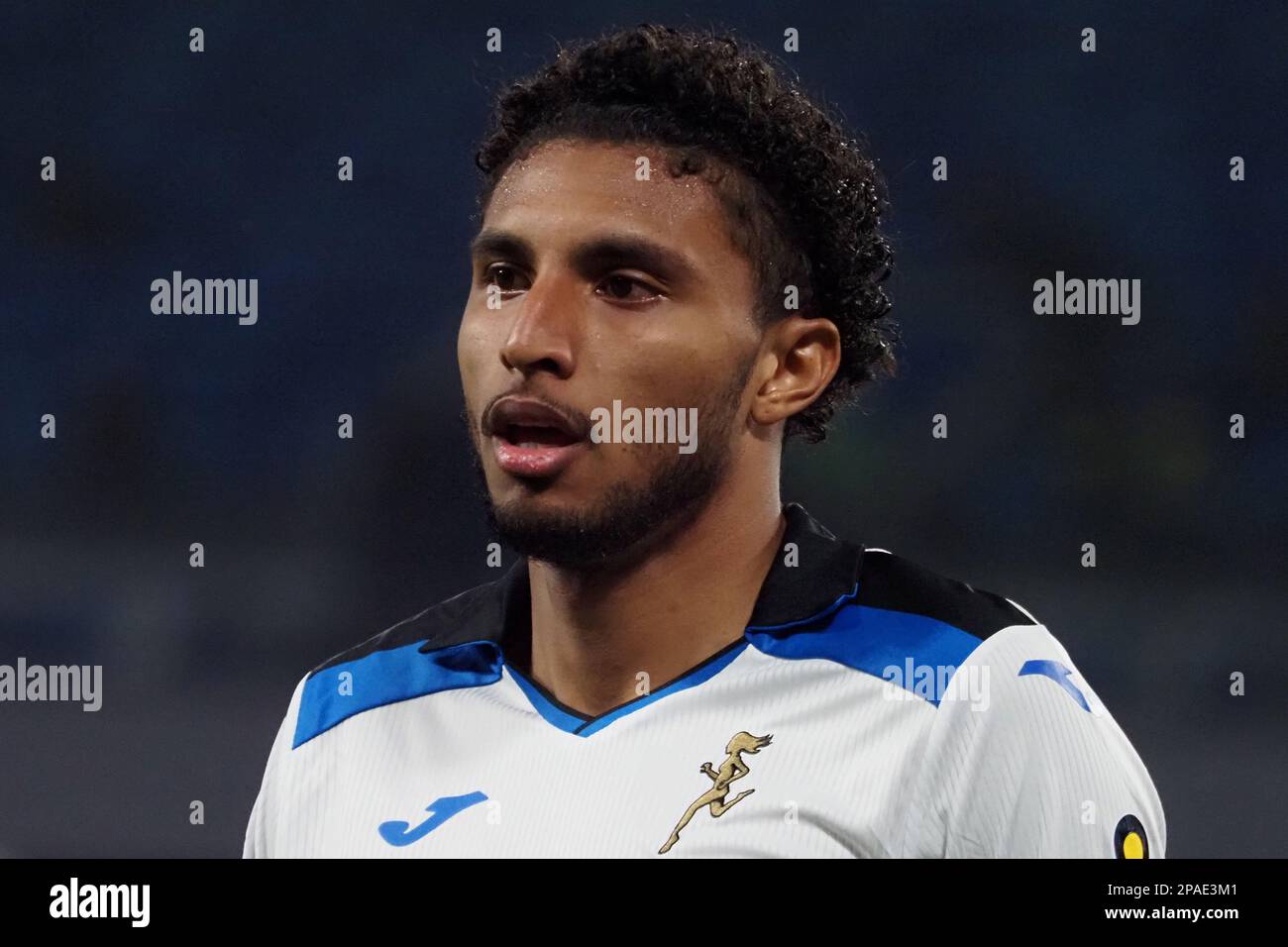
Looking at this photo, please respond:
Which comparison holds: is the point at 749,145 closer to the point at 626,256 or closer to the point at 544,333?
the point at 626,256

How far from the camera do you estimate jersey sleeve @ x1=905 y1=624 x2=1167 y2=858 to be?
2.46 meters

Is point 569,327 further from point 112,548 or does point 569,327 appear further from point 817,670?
point 112,548

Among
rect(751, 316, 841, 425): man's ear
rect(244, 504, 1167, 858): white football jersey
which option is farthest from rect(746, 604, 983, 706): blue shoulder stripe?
rect(751, 316, 841, 425): man's ear

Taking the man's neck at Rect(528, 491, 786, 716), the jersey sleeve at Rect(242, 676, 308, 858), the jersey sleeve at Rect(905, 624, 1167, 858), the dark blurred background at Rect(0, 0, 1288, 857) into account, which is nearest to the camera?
the jersey sleeve at Rect(905, 624, 1167, 858)

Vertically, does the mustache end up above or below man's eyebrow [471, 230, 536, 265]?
below

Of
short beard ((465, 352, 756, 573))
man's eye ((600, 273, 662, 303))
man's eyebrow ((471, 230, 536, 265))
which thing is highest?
man's eyebrow ((471, 230, 536, 265))

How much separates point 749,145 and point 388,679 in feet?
4.41

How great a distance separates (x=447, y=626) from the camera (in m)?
3.09

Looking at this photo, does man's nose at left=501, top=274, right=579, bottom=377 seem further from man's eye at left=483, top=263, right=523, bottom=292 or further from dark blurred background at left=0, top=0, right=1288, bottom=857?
dark blurred background at left=0, top=0, right=1288, bottom=857

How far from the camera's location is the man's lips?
2492mm

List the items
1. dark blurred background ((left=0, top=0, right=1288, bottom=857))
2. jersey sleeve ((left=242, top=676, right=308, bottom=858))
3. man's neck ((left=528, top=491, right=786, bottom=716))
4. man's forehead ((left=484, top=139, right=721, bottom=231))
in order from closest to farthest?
man's forehead ((left=484, top=139, right=721, bottom=231)), man's neck ((left=528, top=491, right=786, bottom=716)), jersey sleeve ((left=242, top=676, right=308, bottom=858)), dark blurred background ((left=0, top=0, right=1288, bottom=857))

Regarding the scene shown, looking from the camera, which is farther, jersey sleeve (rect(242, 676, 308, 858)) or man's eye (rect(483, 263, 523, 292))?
jersey sleeve (rect(242, 676, 308, 858))

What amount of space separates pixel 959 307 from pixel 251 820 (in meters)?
3.81

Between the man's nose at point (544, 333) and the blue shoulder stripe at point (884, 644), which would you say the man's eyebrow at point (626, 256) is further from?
the blue shoulder stripe at point (884, 644)
